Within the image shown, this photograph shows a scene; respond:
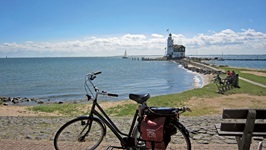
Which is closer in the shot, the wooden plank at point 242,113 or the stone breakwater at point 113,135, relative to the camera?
the wooden plank at point 242,113

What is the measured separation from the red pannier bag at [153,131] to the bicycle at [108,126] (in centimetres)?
10

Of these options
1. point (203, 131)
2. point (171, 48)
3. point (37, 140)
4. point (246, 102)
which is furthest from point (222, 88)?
point (171, 48)

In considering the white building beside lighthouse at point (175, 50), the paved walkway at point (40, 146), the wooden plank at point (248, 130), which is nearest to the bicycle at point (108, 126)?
the paved walkway at point (40, 146)

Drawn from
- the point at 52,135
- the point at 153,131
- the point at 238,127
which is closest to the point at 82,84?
the point at 52,135

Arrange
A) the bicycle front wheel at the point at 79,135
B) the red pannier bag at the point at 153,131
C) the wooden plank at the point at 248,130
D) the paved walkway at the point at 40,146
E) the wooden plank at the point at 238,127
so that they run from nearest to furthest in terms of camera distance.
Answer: the wooden plank at the point at 248,130 < the wooden plank at the point at 238,127 < the red pannier bag at the point at 153,131 < the bicycle front wheel at the point at 79,135 < the paved walkway at the point at 40,146

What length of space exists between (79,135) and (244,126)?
3101 mm

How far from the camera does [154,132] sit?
3.87 m

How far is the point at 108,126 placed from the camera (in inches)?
181

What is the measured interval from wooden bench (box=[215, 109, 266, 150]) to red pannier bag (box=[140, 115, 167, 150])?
2.99 ft

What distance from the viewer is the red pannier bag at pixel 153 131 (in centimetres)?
384

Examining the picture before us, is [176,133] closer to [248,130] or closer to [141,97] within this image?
[141,97]

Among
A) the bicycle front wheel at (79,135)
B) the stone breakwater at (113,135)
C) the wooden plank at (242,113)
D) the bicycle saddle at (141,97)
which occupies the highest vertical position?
the bicycle saddle at (141,97)

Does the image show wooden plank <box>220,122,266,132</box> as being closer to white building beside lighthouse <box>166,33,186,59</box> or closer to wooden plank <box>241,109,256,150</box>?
wooden plank <box>241,109,256,150</box>

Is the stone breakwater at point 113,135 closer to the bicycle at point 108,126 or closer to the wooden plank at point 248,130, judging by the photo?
the bicycle at point 108,126
